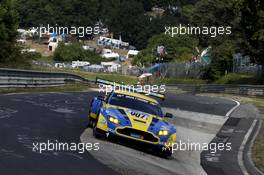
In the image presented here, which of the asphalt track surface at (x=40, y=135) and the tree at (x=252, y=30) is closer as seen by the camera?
the asphalt track surface at (x=40, y=135)

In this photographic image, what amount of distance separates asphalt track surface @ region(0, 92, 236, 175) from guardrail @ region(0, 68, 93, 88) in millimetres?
4764

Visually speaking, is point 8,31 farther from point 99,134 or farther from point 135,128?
point 135,128

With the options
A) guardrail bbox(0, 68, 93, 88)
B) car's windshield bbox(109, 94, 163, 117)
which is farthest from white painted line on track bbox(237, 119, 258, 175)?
guardrail bbox(0, 68, 93, 88)

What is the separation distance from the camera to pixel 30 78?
30.0 m

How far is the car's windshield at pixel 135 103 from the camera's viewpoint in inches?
544

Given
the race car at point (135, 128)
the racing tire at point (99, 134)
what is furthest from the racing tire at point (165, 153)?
the racing tire at point (99, 134)

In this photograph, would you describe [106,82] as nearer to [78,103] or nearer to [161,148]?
[161,148]

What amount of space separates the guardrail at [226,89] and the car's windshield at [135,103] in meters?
29.1

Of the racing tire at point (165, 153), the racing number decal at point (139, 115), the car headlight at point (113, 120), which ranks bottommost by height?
the racing tire at point (165, 153)

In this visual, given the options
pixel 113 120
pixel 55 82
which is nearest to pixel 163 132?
pixel 113 120

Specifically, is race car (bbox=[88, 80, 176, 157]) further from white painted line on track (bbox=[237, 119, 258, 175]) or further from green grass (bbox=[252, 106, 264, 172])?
green grass (bbox=[252, 106, 264, 172])

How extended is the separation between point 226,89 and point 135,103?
34535 mm

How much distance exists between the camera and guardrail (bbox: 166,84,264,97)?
42.5 meters

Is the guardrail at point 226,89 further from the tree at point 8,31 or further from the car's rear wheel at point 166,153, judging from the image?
the car's rear wheel at point 166,153
